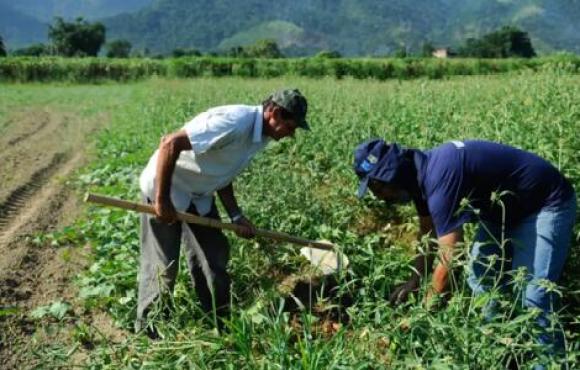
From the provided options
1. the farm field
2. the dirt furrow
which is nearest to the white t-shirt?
the farm field

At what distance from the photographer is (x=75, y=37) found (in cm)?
8900

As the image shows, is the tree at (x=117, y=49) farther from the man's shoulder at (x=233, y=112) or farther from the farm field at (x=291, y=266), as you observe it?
the man's shoulder at (x=233, y=112)

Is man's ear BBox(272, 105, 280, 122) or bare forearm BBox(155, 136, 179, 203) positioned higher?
man's ear BBox(272, 105, 280, 122)

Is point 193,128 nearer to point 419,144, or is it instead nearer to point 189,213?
point 189,213

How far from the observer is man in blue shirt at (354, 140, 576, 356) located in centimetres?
313

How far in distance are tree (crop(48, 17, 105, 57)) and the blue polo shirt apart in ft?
288

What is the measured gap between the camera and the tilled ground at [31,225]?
4.55m

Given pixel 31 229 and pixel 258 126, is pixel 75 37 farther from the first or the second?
pixel 258 126

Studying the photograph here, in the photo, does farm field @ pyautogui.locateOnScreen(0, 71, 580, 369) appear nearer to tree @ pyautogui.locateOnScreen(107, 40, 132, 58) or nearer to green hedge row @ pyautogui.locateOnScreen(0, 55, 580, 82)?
green hedge row @ pyautogui.locateOnScreen(0, 55, 580, 82)

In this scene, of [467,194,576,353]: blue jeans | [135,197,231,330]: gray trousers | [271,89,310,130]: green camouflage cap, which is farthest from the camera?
[135,197,231,330]: gray trousers

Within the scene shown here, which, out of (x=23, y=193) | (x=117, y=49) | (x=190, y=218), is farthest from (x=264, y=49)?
(x=190, y=218)

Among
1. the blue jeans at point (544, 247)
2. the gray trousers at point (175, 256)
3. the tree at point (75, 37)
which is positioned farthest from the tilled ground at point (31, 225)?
the tree at point (75, 37)

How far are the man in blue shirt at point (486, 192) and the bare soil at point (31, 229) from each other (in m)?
2.50

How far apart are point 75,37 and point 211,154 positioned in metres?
92.4
